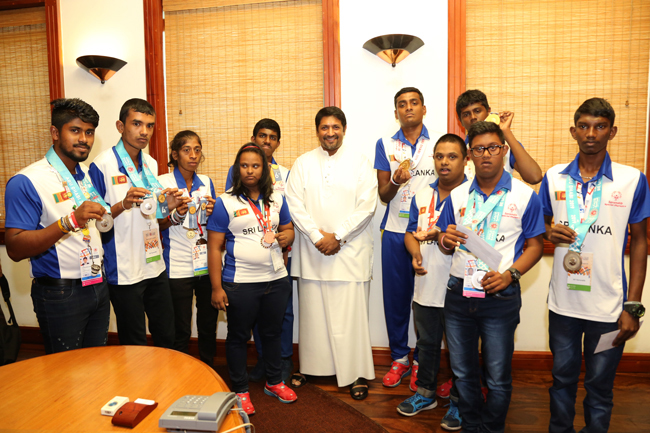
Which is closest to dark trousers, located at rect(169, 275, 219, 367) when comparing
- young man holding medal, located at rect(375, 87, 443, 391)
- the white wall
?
the white wall

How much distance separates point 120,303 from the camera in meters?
2.53

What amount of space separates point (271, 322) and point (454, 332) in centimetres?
121

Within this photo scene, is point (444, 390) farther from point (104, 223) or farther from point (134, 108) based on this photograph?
point (134, 108)

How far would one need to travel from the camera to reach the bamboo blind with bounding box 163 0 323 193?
3719mm

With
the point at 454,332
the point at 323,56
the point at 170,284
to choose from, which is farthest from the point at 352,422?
the point at 323,56

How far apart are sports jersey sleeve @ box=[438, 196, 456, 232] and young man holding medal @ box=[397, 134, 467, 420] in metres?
0.12

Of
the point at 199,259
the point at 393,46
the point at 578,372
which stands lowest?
the point at 578,372

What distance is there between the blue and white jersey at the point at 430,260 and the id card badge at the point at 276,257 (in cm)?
88

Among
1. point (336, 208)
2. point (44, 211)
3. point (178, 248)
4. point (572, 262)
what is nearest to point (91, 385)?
point (44, 211)

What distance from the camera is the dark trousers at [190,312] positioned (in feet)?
9.68

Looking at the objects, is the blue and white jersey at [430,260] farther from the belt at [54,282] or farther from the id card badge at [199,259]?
the belt at [54,282]

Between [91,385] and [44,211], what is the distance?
1.08 meters

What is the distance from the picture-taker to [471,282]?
6.68ft

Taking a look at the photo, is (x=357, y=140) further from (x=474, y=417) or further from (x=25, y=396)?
(x=25, y=396)
